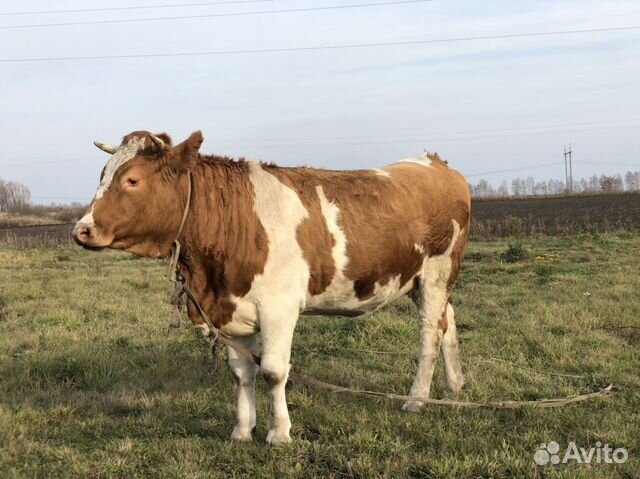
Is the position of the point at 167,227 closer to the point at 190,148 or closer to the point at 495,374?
the point at 190,148

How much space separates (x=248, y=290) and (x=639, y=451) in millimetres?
2912

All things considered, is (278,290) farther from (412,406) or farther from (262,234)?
(412,406)

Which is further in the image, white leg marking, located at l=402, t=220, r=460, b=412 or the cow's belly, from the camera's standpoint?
white leg marking, located at l=402, t=220, r=460, b=412

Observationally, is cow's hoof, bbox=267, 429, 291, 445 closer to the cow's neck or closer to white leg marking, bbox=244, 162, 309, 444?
white leg marking, bbox=244, 162, 309, 444

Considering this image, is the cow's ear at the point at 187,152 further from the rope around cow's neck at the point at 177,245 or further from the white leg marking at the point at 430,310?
the white leg marking at the point at 430,310

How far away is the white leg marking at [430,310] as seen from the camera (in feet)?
16.5

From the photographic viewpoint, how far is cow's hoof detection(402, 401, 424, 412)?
4.79 metres

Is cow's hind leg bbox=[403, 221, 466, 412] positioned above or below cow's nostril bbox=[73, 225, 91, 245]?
below

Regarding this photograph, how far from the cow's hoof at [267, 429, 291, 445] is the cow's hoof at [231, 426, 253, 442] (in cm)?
22

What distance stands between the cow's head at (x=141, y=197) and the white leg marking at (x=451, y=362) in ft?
9.39

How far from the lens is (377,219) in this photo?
14.7ft

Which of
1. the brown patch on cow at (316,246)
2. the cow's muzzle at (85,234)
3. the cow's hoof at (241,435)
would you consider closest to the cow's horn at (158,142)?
the cow's muzzle at (85,234)

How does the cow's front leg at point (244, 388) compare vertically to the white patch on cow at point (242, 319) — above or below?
below

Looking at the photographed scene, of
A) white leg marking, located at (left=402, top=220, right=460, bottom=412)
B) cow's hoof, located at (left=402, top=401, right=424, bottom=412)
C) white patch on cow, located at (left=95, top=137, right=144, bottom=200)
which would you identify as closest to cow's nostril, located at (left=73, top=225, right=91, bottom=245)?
white patch on cow, located at (left=95, top=137, right=144, bottom=200)
